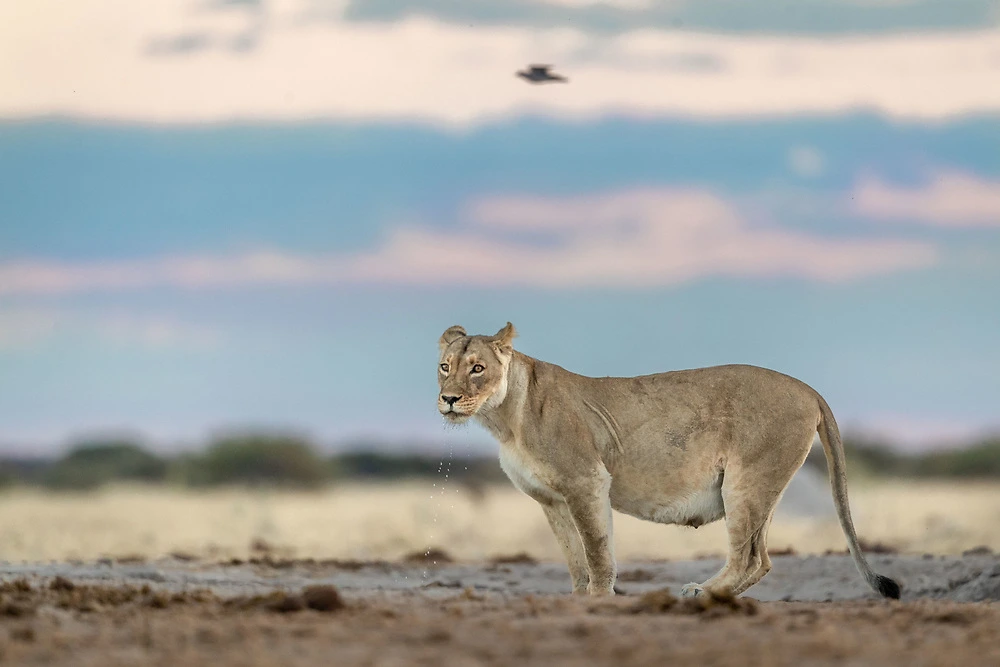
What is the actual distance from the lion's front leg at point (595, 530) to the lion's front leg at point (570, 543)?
0.81 ft

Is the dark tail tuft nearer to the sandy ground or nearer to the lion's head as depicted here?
→ the sandy ground

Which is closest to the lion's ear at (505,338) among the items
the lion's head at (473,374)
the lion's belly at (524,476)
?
the lion's head at (473,374)

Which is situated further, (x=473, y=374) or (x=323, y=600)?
(x=473, y=374)

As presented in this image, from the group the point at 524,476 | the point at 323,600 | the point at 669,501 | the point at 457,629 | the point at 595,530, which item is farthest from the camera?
the point at 669,501

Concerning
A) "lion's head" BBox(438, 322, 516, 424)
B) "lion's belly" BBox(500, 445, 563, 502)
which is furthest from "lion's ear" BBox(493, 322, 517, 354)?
"lion's belly" BBox(500, 445, 563, 502)

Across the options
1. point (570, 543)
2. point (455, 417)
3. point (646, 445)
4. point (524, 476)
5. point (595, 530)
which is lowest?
point (570, 543)

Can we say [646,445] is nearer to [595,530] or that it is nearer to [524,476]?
[595,530]

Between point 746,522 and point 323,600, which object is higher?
point 746,522

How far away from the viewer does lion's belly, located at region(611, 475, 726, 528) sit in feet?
39.8

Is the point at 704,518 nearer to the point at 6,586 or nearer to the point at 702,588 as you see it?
the point at 702,588

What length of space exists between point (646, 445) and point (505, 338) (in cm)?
156

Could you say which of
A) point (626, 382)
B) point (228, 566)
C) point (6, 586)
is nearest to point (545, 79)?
point (626, 382)

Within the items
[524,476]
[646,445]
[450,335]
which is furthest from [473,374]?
[646,445]

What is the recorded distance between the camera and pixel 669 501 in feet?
39.8
